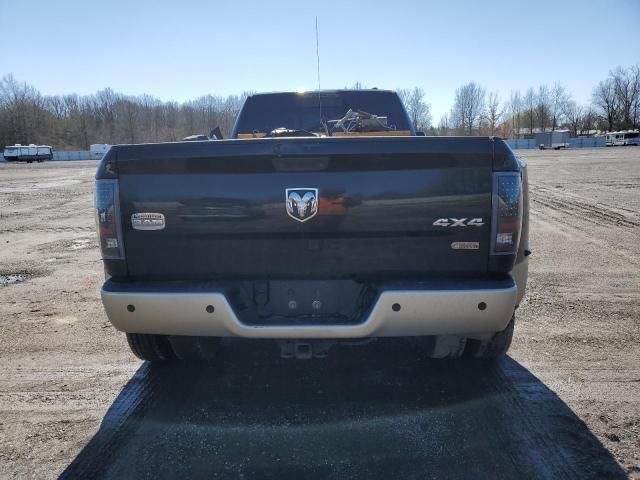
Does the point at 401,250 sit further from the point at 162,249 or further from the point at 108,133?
the point at 108,133

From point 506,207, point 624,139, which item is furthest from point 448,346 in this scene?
point 624,139

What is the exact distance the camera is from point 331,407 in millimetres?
2988

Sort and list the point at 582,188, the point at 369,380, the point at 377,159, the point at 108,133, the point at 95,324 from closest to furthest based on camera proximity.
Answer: the point at 377,159
the point at 369,380
the point at 95,324
the point at 582,188
the point at 108,133

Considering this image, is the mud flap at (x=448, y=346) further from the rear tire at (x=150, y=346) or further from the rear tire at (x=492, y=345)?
the rear tire at (x=150, y=346)

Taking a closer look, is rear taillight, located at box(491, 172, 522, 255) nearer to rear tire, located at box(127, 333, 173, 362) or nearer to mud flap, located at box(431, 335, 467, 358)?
mud flap, located at box(431, 335, 467, 358)

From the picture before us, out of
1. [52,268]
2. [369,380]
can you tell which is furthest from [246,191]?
[52,268]

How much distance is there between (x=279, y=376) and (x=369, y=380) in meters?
0.63

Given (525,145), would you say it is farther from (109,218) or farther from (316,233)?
(109,218)

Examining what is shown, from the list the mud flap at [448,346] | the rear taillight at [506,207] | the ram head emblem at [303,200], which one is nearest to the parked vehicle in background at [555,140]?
the mud flap at [448,346]

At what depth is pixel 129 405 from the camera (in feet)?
10.2

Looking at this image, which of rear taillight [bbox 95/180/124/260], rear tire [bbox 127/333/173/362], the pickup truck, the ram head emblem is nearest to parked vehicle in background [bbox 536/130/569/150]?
the pickup truck

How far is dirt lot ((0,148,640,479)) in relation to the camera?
2477 mm

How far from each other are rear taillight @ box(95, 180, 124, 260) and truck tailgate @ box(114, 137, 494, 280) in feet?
0.16

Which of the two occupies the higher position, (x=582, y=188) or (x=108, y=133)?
(x=108, y=133)
